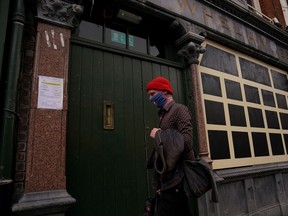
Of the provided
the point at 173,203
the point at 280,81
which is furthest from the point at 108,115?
the point at 280,81

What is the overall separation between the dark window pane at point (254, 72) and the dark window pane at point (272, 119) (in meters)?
0.84

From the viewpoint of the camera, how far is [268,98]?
5.71 meters

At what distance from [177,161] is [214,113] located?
267 centimetres

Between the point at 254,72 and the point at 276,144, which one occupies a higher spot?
the point at 254,72

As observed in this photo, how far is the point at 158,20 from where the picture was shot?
403 cm

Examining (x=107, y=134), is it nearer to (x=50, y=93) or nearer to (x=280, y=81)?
(x=50, y=93)

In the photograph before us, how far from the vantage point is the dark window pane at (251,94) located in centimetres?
512

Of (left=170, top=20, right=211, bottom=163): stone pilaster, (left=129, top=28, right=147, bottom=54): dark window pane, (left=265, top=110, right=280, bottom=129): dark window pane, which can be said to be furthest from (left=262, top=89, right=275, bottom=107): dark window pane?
(left=129, top=28, right=147, bottom=54): dark window pane

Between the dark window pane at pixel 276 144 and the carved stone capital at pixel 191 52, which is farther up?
the carved stone capital at pixel 191 52

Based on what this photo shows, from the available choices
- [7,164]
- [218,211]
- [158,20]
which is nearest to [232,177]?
[218,211]

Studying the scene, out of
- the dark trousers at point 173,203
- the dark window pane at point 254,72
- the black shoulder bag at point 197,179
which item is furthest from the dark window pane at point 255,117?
the dark trousers at point 173,203

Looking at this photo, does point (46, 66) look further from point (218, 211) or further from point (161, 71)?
point (218, 211)

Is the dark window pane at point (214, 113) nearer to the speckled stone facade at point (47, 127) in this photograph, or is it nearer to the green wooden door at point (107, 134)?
the green wooden door at point (107, 134)

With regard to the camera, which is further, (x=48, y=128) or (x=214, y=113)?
(x=214, y=113)
